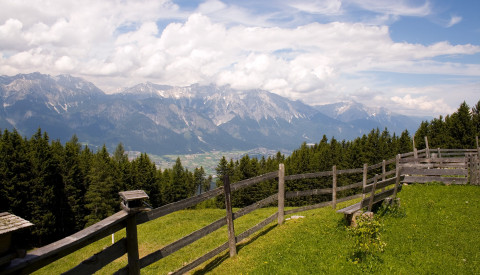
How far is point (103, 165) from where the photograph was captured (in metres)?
55.8

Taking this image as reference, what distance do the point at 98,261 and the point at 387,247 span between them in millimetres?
7835

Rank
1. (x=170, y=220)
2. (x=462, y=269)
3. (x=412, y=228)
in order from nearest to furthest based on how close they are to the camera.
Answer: (x=462, y=269) → (x=412, y=228) → (x=170, y=220)

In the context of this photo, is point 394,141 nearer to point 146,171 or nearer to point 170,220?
point 146,171

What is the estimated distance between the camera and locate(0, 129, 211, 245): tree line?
137 ft

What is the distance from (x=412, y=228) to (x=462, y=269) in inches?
123

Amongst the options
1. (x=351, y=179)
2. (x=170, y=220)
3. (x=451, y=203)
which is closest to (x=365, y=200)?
(x=451, y=203)

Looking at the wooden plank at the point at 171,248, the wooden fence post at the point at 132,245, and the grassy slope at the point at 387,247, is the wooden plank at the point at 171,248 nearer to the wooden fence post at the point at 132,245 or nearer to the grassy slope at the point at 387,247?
the wooden fence post at the point at 132,245

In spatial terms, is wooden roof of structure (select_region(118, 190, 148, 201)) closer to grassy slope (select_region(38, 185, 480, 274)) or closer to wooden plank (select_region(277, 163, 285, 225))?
grassy slope (select_region(38, 185, 480, 274))

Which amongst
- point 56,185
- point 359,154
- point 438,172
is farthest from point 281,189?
point 359,154

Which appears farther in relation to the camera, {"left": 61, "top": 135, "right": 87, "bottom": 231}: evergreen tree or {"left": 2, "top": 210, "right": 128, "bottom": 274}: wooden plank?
{"left": 61, "top": 135, "right": 87, "bottom": 231}: evergreen tree

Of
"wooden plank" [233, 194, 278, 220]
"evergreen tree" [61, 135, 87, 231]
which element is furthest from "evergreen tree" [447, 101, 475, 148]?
"evergreen tree" [61, 135, 87, 231]

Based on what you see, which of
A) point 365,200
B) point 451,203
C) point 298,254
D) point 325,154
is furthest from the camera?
point 325,154

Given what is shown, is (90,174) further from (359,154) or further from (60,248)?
(359,154)

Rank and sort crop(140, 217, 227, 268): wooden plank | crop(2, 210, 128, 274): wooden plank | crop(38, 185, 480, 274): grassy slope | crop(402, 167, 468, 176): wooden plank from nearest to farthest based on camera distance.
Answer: crop(2, 210, 128, 274): wooden plank
crop(140, 217, 227, 268): wooden plank
crop(38, 185, 480, 274): grassy slope
crop(402, 167, 468, 176): wooden plank
